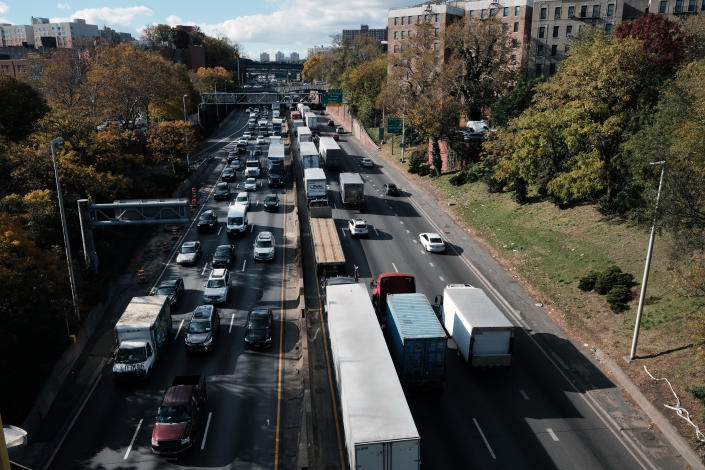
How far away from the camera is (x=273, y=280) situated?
40.1 metres

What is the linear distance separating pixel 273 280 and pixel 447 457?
2223cm

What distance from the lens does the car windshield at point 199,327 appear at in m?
29.8

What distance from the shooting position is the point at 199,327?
29953 millimetres

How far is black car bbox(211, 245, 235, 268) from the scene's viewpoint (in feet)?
138

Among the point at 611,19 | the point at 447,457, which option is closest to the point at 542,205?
the point at 447,457

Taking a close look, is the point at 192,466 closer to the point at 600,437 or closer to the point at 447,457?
the point at 447,457

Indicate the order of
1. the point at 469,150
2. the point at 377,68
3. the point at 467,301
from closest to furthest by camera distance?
the point at 467,301, the point at 469,150, the point at 377,68

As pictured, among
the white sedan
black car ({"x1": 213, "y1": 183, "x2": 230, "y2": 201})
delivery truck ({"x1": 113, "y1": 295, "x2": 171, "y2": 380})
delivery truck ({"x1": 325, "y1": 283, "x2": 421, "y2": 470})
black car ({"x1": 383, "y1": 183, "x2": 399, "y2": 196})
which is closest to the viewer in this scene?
delivery truck ({"x1": 325, "y1": 283, "x2": 421, "y2": 470})

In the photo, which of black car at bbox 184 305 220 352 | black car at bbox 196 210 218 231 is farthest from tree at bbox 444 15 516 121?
black car at bbox 184 305 220 352

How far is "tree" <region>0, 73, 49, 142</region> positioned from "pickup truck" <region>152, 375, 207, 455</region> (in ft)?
140

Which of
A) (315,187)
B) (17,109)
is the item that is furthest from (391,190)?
(17,109)

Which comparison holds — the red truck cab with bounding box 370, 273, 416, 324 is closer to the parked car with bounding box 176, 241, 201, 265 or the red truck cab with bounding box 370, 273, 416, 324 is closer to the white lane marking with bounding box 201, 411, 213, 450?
the white lane marking with bounding box 201, 411, 213, 450

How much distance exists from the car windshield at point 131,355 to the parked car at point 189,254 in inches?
641

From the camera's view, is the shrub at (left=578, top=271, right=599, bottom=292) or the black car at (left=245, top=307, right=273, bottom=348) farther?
the shrub at (left=578, top=271, right=599, bottom=292)
